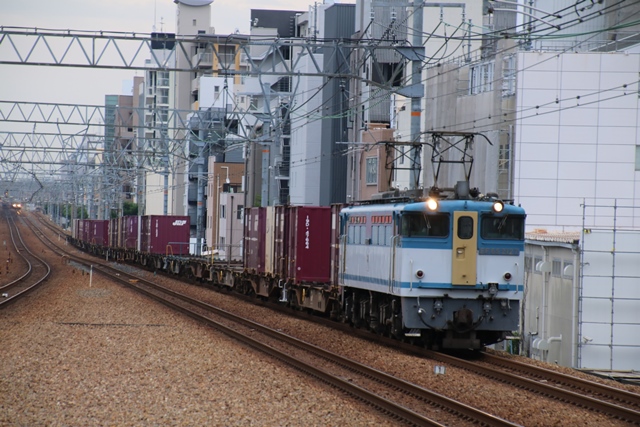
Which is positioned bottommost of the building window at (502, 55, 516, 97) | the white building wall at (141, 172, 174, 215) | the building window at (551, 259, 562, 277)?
the building window at (551, 259, 562, 277)

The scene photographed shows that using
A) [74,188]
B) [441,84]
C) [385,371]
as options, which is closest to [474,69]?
[441,84]

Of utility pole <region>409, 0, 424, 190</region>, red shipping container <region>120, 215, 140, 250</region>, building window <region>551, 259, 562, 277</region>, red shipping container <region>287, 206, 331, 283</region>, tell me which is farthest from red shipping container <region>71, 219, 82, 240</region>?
building window <region>551, 259, 562, 277</region>

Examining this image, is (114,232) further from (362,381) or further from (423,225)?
(362,381)

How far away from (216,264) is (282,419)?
90.4 ft

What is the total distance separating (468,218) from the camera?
17.2m

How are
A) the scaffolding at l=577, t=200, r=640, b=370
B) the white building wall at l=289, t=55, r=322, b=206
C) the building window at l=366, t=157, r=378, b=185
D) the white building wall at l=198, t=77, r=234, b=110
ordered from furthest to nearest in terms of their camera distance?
the white building wall at l=198, t=77, r=234, b=110, the white building wall at l=289, t=55, r=322, b=206, the building window at l=366, t=157, r=378, b=185, the scaffolding at l=577, t=200, r=640, b=370

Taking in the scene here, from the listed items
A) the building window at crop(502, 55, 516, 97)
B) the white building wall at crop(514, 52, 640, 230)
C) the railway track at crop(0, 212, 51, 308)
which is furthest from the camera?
the building window at crop(502, 55, 516, 97)

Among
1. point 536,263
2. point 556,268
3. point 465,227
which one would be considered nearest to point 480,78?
point 536,263

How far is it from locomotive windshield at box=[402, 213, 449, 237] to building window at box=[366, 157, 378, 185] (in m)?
35.7

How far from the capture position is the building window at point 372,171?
53.4m

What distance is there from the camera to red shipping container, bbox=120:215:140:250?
55.4 metres

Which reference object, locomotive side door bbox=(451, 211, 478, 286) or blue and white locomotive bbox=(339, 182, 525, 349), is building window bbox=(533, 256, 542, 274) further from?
locomotive side door bbox=(451, 211, 478, 286)

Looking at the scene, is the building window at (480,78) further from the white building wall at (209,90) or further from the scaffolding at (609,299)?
the white building wall at (209,90)

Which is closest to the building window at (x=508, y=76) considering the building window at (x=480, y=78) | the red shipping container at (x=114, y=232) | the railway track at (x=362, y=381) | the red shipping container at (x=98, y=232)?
the building window at (x=480, y=78)
